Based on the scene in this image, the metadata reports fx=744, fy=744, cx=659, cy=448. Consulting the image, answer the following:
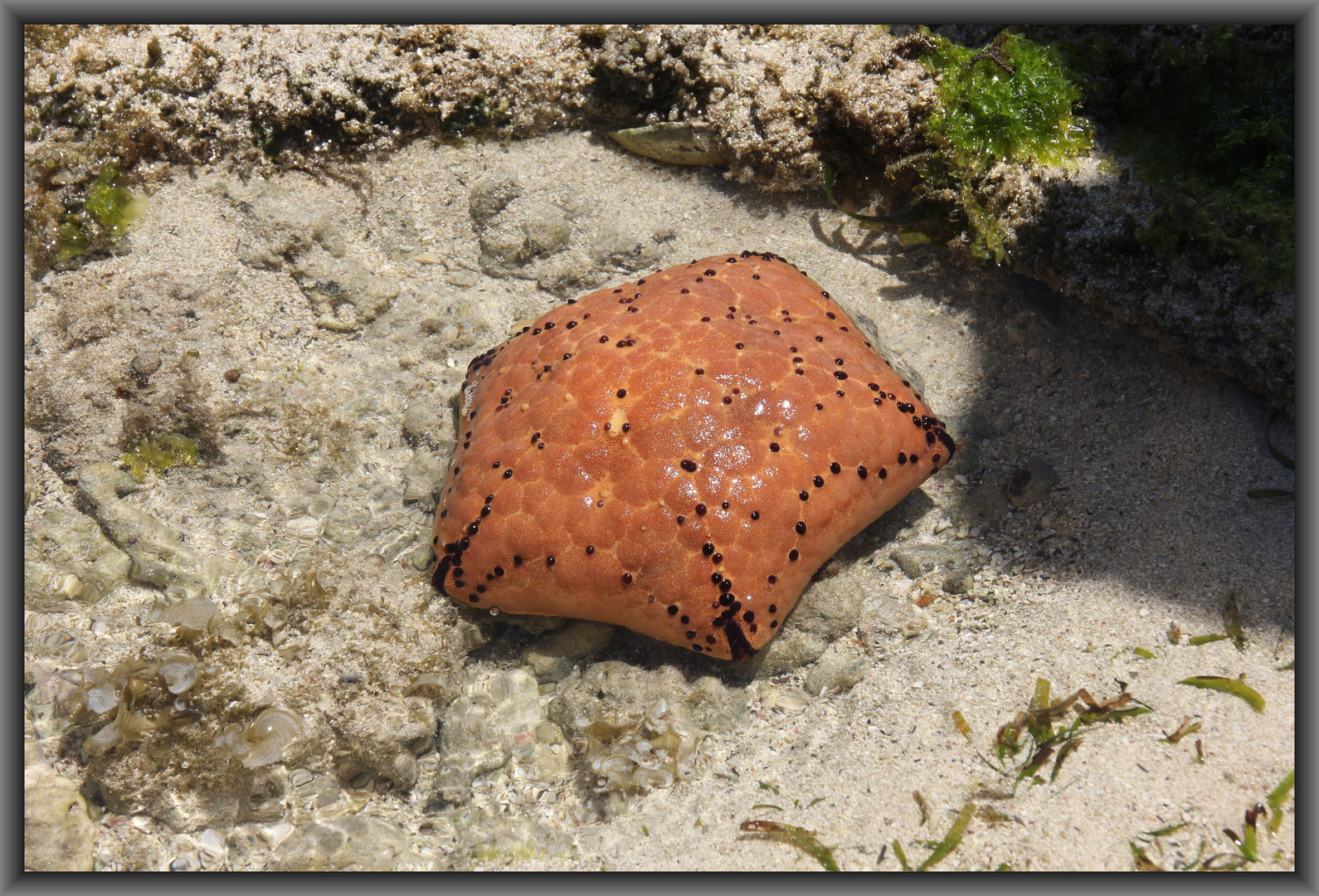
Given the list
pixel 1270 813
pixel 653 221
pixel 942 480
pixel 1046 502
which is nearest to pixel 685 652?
pixel 942 480

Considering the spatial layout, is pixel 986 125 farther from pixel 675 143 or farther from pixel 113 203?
pixel 113 203

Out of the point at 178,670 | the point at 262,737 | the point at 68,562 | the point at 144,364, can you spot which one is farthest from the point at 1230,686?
the point at 144,364

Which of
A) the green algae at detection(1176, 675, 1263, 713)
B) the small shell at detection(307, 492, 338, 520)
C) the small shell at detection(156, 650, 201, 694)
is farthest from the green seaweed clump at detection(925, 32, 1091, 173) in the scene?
the small shell at detection(156, 650, 201, 694)

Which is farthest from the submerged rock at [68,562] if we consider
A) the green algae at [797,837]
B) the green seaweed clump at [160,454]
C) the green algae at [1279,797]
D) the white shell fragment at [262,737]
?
the green algae at [1279,797]

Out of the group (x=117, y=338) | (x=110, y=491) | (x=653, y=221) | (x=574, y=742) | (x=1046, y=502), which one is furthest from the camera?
(x=653, y=221)

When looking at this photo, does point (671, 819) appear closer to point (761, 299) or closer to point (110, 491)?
point (761, 299)

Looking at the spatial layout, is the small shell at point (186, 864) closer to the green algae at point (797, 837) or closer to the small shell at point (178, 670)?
the small shell at point (178, 670)

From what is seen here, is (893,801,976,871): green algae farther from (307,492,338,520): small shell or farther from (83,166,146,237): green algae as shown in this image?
(83,166,146,237): green algae
